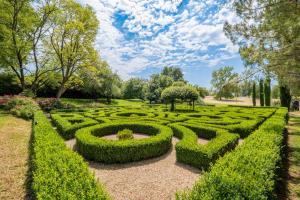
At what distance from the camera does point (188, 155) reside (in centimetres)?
632

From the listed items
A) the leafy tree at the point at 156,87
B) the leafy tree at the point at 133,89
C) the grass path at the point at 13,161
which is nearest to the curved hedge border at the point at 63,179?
the grass path at the point at 13,161

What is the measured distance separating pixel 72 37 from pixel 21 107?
35.5 ft

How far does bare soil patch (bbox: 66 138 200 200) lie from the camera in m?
4.60

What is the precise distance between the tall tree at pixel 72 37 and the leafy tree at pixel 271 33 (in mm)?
18079

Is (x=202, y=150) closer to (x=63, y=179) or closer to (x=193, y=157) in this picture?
(x=193, y=157)

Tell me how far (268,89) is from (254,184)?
34.6 meters

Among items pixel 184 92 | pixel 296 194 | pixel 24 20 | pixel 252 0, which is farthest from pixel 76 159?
pixel 24 20

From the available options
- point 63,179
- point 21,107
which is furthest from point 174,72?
point 63,179

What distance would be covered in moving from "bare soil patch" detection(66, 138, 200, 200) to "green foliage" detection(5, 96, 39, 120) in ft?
34.9

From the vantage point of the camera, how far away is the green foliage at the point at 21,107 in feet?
46.0

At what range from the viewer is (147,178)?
211 inches

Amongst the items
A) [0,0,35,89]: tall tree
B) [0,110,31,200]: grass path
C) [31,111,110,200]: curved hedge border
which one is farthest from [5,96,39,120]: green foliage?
[31,111,110,200]: curved hedge border

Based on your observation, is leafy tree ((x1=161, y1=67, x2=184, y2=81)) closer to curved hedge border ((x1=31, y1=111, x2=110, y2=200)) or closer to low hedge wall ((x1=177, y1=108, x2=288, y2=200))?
low hedge wall ((x1=177, y1=108, x2=288, y2=200))

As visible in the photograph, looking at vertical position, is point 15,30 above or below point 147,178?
above
